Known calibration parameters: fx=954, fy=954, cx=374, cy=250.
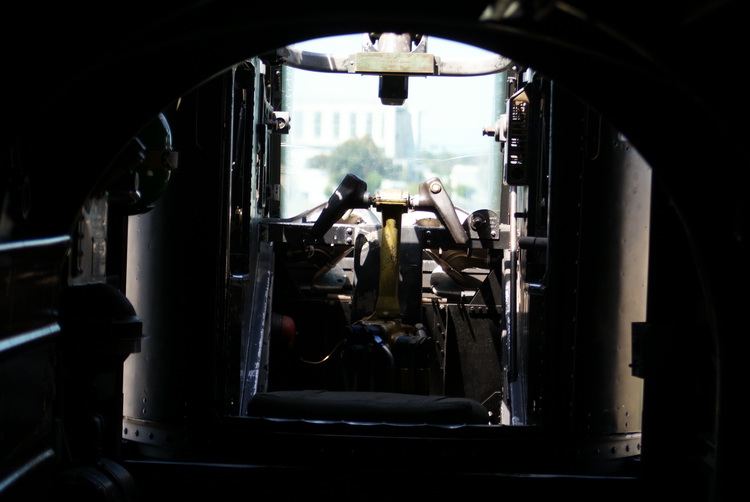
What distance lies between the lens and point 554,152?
4.31 meters

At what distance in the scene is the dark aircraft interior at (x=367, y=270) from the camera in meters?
2.36

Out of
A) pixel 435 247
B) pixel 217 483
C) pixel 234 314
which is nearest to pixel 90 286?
pixel 217 483

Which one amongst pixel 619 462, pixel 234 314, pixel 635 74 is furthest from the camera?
pixel 234 314

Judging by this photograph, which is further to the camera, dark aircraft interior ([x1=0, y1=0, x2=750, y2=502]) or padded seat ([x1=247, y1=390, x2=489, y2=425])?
padded seat ([x1=247, y1=390, x2=489, y2=425])

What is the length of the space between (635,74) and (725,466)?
1.20 metres

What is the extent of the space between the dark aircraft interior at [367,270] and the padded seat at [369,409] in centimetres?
1

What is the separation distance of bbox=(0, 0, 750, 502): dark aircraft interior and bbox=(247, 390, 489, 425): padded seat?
1 centimetres

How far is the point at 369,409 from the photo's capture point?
4438 mm

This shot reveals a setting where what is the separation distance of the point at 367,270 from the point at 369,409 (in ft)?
7.25

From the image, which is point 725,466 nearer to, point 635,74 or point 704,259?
point 704,259

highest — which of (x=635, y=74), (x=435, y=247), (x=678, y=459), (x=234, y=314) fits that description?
(x=635, y=74)

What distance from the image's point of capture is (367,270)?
258 inches

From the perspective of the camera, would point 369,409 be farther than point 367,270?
No

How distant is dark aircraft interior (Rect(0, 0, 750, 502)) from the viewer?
7.74 feet
